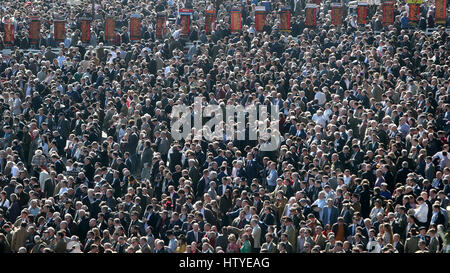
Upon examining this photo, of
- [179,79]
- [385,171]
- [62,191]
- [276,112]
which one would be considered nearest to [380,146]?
[385,171]

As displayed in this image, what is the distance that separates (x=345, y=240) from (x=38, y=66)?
50.6ft

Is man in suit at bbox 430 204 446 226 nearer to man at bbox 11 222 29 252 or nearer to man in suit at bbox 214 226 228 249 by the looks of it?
man in suit at bbox 214 226 228 249

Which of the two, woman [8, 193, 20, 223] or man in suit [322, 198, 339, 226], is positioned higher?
man in suit [322, 198, 339, 226]

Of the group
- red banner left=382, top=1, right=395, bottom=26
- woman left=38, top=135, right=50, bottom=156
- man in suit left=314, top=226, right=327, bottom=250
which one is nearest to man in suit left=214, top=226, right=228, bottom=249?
man in suit left=314, top=226, right=327, bottom=250

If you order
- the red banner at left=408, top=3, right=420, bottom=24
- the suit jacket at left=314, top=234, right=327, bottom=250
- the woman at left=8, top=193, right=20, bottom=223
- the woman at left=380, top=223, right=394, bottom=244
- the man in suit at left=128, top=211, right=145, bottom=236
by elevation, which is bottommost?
the woman at left=8, top=193, right=20, bottom=223

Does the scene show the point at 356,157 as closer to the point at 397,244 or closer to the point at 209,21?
the point at 397,244

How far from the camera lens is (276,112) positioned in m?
26.7

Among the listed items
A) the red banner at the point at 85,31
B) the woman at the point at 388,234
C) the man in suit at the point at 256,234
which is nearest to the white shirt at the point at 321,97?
the man in suit at the point at 256,234

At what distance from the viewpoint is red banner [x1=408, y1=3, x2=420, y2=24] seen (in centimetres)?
3425

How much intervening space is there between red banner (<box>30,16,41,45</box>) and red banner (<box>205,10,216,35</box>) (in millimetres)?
5366

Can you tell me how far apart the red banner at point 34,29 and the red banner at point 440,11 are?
12.5m

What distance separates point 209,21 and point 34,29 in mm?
5596

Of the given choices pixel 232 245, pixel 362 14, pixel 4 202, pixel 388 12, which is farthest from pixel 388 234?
pixel 362 14

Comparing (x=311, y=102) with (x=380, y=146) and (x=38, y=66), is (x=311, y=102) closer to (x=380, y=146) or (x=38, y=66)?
(x=380, y=146)
